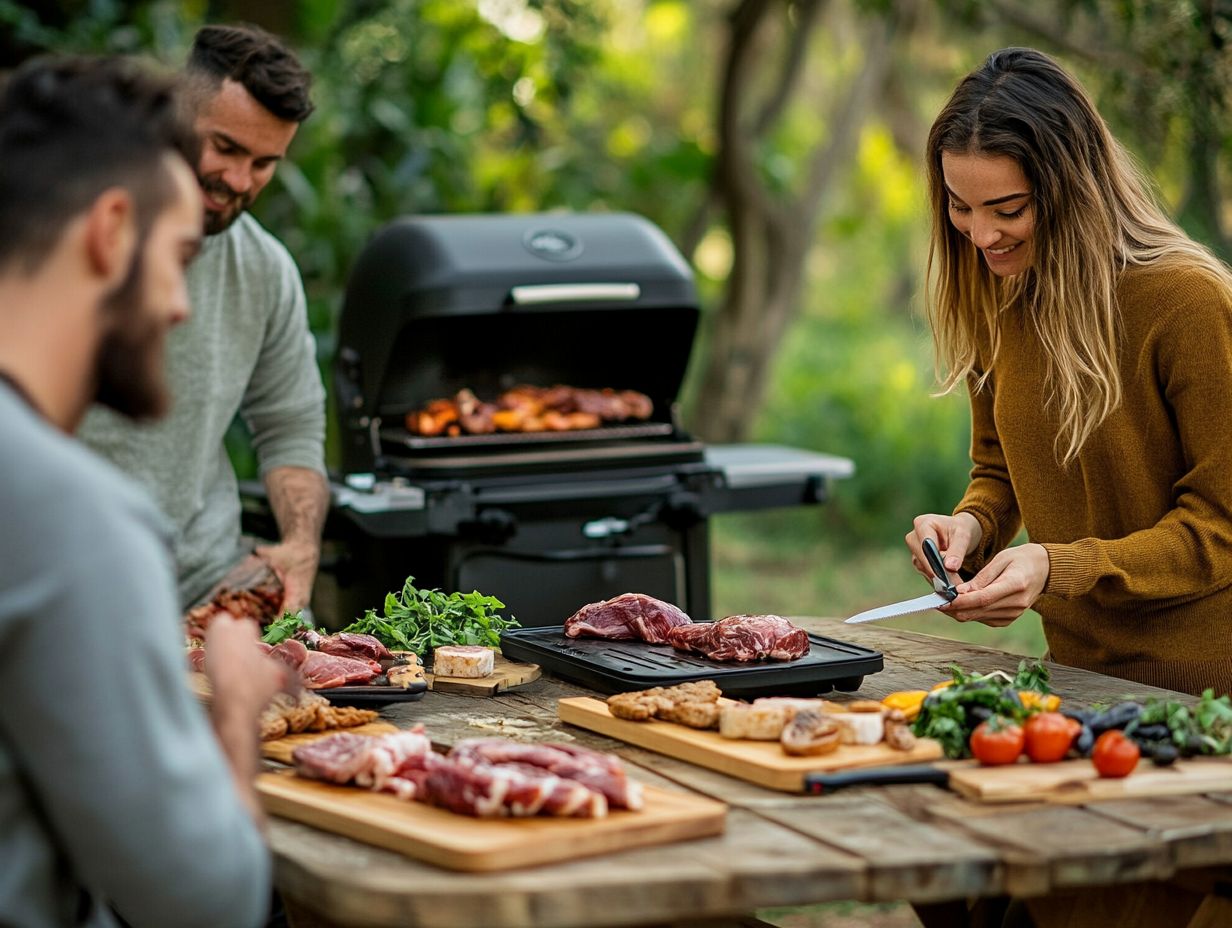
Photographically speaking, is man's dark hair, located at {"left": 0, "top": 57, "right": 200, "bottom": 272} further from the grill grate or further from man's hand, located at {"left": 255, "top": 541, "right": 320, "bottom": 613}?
the grill grate

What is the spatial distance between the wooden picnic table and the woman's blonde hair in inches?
38.8

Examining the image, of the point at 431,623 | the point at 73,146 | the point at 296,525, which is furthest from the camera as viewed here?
the point at 296,525

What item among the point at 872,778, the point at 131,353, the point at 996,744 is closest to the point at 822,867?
the point at 872,778

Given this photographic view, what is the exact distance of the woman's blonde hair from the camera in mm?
2979

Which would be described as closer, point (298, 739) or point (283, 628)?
point (298, 739)

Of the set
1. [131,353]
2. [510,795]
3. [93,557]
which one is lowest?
[510,795]

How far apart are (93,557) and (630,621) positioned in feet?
5.65

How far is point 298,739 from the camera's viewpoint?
253 centimetres

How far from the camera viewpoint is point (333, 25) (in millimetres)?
8266

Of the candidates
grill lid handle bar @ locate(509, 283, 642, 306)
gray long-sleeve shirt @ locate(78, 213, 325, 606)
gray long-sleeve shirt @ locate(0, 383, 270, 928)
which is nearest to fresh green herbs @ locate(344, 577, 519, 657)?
gray long-sleeve shirt @ locate(78, 213, 325, 606)

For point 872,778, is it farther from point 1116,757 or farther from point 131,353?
point 131,353

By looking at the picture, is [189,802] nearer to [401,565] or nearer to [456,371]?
[401,565]

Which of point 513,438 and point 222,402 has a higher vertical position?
point 222,402

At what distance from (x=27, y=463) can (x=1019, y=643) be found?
23.3 ft
